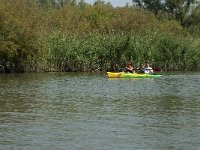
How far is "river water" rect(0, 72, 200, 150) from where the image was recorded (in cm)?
1911

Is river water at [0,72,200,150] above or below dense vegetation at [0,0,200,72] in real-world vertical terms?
below

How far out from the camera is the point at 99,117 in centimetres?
2533

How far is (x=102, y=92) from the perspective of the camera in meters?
37.8

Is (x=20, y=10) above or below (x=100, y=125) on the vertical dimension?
above

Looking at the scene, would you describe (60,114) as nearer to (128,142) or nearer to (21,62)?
(128,142)

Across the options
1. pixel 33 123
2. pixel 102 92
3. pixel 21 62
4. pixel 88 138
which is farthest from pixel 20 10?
pixel 88 138

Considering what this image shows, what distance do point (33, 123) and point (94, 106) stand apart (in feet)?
21.9

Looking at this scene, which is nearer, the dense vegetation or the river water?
the river water

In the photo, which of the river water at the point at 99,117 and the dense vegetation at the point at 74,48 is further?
the dense vegetation at the point at 74,48

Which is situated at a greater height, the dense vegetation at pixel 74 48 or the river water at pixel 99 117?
the dense vegetation at pixel 74 48

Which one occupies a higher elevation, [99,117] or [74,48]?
[74,48]

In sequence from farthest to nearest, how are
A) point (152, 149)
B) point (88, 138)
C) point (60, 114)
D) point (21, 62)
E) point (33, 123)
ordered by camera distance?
1. point (21, 62)
2. point (60, 114)
3. point (33, 123)
4. point (88, 138)
5. point (152, 149)

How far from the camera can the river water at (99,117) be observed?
1911 centimetres

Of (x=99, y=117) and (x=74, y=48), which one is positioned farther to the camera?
(x=74, y=48)
